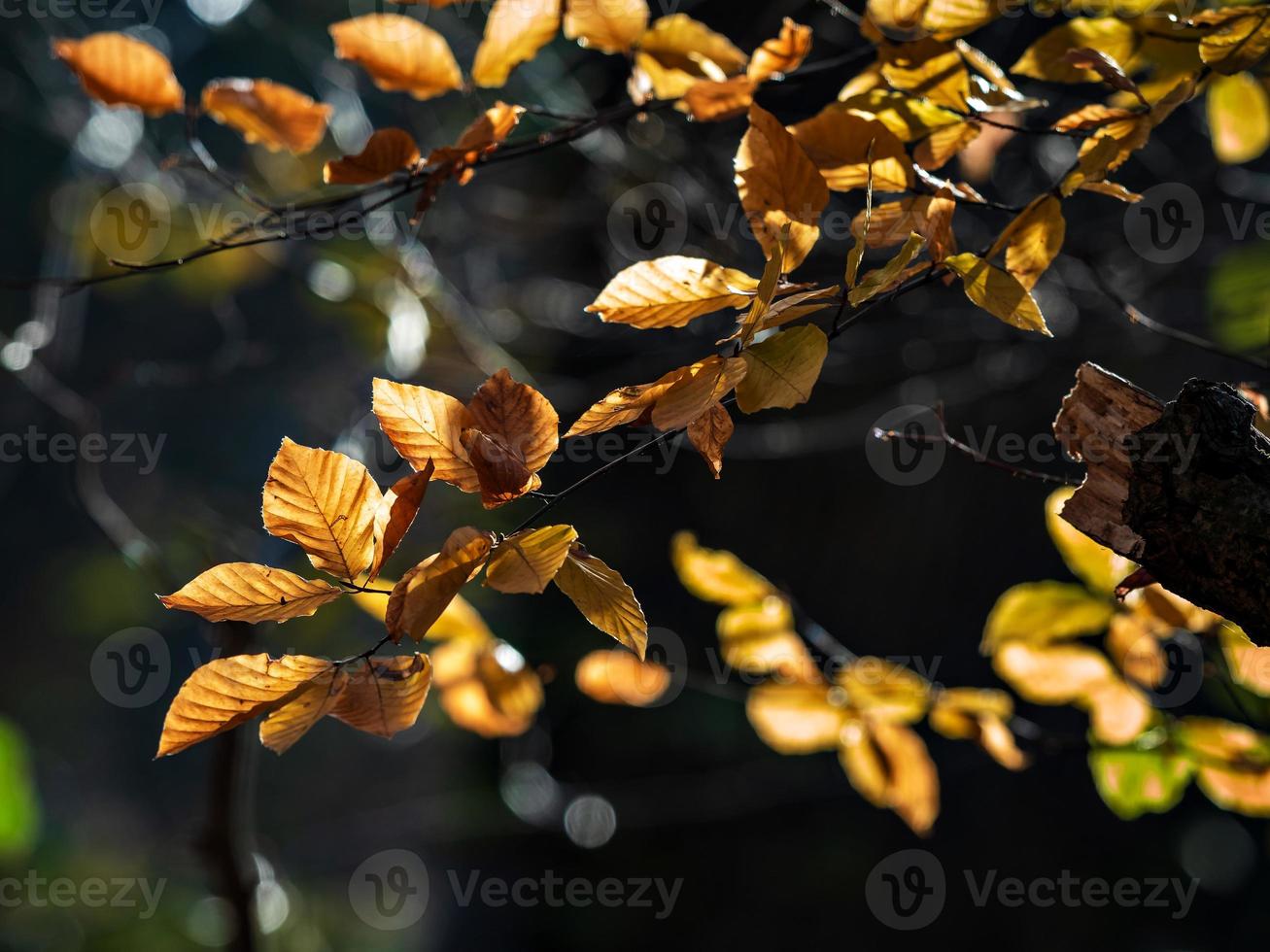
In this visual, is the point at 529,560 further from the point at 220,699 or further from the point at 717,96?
the point at 717,96

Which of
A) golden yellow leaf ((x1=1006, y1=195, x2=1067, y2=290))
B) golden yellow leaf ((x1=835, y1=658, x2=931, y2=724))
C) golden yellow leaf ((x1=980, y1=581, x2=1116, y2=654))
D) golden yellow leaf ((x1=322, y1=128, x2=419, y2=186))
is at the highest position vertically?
golden yellow leaf ((x1=1006, y1=195, x2=1067, y2=290))

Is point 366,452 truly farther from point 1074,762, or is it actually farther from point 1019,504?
point 1074,762

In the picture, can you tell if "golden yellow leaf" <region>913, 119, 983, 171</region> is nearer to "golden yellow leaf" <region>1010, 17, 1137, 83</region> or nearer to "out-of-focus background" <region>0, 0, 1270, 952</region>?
"golden yellow leaf" <region>1010, 17, 1137, 83</region>

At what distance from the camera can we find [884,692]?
2.76ft

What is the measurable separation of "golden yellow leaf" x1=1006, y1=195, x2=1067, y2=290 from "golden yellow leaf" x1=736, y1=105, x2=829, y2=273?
10cm

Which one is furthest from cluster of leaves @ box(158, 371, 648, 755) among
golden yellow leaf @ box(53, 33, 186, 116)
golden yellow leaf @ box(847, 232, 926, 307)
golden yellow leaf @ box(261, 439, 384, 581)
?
golden yellow leaf @ box(53, 33, 186, 116)

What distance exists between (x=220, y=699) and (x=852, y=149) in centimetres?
42

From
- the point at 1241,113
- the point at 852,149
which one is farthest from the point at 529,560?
the point at 1241,113

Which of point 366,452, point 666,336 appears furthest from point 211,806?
point 666,336

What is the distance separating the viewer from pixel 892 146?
0.52 metres

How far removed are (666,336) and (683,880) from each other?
1.09 meters

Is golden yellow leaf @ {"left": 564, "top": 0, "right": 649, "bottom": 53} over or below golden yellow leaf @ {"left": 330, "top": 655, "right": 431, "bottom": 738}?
over

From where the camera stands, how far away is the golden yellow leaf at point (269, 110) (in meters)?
0.67

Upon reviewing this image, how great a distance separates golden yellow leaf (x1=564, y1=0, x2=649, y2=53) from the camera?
0.65 m
